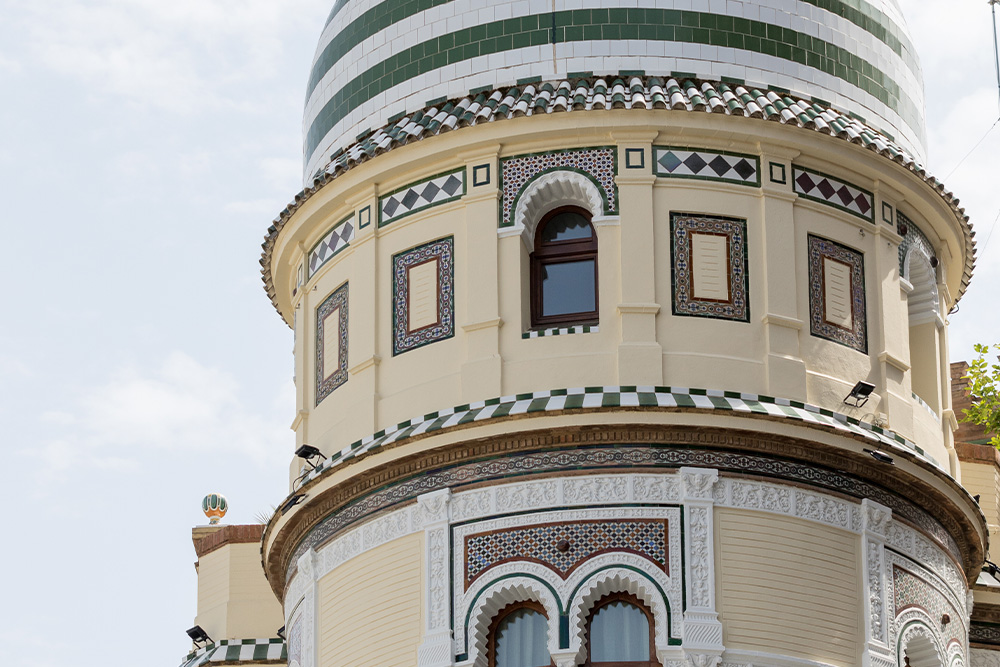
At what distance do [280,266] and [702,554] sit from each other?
776 centimetres

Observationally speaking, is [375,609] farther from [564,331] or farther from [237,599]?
[237,599]

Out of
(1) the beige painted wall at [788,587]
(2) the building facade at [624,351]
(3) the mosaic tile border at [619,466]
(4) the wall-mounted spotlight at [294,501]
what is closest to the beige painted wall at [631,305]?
(2) the building facade at [624,351]

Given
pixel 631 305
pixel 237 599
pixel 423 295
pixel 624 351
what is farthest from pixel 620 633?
pixel 237 599

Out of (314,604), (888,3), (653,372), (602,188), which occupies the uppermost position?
(888,3)

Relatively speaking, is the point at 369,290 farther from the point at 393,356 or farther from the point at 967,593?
the point at 967,593

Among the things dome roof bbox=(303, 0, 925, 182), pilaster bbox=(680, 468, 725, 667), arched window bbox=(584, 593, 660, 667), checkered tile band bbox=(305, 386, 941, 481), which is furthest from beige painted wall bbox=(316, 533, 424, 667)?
dome roof bbox=(303, 0, 925, 182)

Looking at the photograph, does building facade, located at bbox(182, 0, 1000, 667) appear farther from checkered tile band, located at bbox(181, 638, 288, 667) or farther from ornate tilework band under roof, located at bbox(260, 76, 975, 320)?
checkered tile band, located at bbox(181, 638, 288, 667)

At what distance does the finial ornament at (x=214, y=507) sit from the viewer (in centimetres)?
3350

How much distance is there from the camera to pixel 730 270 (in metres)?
26.1

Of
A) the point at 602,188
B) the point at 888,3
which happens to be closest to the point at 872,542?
the point at 602,188

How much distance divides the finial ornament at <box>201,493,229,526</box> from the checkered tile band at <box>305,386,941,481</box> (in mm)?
8024

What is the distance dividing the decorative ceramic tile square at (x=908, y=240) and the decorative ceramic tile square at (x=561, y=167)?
391cm

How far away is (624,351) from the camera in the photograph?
25.4 meters

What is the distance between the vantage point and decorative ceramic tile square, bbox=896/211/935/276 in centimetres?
2770
